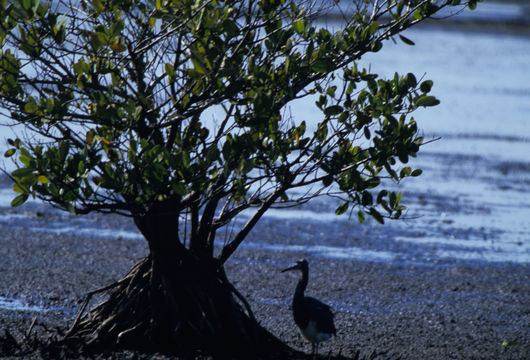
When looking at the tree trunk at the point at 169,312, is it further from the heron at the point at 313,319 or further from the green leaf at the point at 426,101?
the green leaf at the point at 426,101

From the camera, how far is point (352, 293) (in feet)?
24.3

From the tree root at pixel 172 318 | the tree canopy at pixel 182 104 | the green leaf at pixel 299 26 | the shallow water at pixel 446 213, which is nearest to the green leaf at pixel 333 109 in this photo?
the tree canopy at pixel 182 104

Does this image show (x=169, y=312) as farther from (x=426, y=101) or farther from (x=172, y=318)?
(x=426, y=101)

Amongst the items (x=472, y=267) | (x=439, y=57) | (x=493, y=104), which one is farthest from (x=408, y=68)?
(x=472, y=267)

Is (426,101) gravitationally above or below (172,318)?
above

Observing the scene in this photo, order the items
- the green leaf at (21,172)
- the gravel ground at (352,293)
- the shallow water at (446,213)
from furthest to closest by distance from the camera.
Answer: the shallow water at (446,213) → the gravel ground at (352,293) → the green leaf at (21,172)

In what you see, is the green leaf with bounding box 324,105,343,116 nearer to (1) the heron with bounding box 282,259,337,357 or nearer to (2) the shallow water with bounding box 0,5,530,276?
(2) the shallow water with bounding box 0,5,530,276

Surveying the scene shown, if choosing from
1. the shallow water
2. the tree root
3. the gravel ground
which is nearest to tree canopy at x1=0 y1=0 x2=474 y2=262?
the tree root

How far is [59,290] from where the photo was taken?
7105mm

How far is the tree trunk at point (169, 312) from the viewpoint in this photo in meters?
5.25

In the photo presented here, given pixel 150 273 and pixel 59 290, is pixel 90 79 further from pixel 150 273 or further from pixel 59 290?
pixel 59 290

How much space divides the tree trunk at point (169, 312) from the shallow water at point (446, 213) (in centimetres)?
153

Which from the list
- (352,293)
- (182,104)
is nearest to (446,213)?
(352,293)

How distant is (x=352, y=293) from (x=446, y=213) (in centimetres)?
351
